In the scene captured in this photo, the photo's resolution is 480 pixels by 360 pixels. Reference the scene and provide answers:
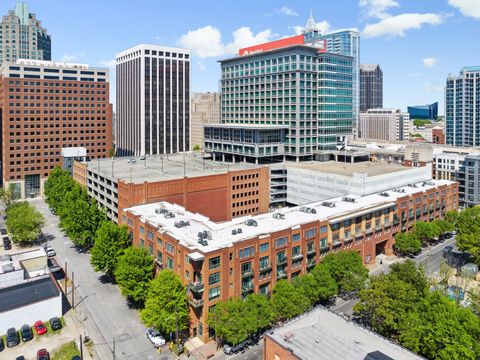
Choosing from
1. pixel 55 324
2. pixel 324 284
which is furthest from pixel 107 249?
pixel 324 284

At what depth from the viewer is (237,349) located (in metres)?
62.2

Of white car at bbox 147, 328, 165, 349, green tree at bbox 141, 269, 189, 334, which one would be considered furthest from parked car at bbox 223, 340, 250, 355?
white car at bbox 147, 328, 165, 349

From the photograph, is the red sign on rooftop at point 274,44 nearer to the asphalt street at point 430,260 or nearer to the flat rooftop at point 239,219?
the flat rooftop at point 239,219

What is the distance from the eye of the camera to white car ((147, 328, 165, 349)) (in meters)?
63.6

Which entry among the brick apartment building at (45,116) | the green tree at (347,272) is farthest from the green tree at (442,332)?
the brick apartment building at (45,116)

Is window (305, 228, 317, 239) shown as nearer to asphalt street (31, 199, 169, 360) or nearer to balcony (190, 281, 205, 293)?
balcony (190, 281, 205, 293)

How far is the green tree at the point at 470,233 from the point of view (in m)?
93.8

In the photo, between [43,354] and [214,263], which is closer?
[43,354]

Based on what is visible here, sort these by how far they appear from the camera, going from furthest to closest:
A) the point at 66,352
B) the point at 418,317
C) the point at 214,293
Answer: the point at 214,293
the point at 66,352
the point at 418,317

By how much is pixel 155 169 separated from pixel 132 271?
223ft

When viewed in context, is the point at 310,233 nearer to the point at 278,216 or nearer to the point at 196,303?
the point at 278,216

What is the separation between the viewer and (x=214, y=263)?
64.5 m

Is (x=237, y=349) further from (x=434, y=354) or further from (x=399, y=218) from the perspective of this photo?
(x=399, y=218)

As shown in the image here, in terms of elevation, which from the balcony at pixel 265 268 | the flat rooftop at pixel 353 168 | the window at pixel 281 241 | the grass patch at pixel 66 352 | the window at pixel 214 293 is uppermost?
the flat rooftop at pixel 353 168
